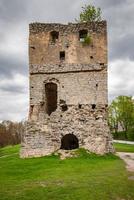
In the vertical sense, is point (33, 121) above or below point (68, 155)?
above

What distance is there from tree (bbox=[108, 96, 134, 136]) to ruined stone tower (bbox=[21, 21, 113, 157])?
101ft

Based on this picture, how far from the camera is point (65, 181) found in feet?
48.2

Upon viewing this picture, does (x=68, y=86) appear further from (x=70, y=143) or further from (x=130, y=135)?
(x=130, y=135)

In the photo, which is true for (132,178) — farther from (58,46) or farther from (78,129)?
(58,46)

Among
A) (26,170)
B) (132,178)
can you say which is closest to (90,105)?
(26,170)

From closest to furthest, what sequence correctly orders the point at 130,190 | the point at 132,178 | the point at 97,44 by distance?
the point at 130,190 → the point at 132,178 → the point at 97,44

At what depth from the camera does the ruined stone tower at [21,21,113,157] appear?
2473cm

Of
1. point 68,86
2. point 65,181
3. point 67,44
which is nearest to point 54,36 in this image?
point 67,44

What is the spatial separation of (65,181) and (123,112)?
4429 cm

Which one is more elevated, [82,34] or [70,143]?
[82,34]

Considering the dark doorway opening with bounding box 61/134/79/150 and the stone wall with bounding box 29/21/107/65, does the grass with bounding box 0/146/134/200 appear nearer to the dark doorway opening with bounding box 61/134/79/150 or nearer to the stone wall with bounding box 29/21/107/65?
the dark doorway opening with bounding box 61/134/79/150

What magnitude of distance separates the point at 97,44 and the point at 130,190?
15277 millimetres

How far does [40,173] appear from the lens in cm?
1719

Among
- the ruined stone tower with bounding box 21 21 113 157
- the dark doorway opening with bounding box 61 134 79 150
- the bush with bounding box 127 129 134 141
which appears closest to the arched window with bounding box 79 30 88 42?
the ruined stone tower with bounding box 21 21 113 157
